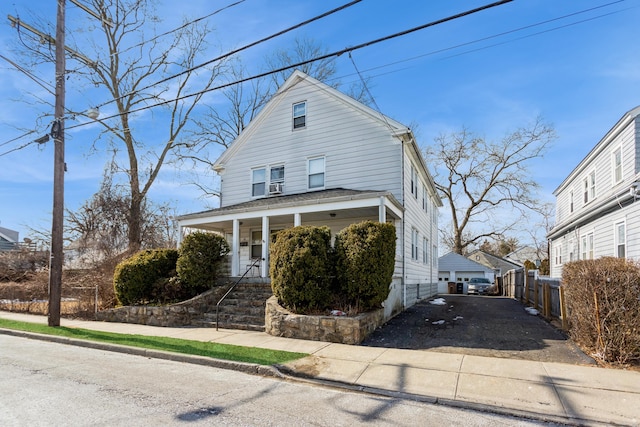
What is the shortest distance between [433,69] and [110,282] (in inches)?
501

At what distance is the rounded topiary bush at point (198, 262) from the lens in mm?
12539

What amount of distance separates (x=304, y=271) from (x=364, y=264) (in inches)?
57.0

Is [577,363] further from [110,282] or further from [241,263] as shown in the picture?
[110,282]

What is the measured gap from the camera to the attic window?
16234mm

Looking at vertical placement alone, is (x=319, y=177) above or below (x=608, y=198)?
above

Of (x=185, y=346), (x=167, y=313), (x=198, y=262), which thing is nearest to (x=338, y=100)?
(x=198, y=262)

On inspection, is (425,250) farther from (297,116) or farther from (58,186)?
(58,186)

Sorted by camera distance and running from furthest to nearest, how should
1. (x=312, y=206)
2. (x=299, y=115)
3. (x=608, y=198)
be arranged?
(x=299, y=115), (x=608, y=198), (x=312, y=206)

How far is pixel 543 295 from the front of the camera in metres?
12.3

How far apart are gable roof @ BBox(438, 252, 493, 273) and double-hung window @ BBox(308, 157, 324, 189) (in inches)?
994

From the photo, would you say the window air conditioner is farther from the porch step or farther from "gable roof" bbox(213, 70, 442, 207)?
the porch step

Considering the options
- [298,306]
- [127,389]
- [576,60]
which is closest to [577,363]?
[298,306]

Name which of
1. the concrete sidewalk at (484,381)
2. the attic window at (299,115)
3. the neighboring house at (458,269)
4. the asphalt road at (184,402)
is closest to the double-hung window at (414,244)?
the attic window at (299,115)

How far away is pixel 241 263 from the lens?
656 inches
